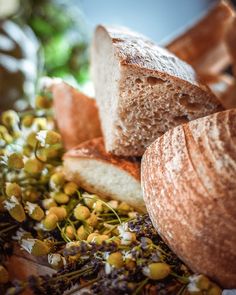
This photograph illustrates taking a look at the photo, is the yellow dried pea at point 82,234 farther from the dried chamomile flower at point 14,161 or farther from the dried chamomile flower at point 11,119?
the dried chamomile flower at point 11,119

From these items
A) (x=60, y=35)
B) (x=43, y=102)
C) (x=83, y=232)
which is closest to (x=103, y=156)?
(x=83, y=232)

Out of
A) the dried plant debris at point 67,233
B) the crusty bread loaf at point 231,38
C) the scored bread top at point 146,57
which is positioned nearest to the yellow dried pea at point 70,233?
the dried plant debris at point 67,233

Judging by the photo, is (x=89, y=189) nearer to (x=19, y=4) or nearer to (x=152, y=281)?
(x=152, y=281)

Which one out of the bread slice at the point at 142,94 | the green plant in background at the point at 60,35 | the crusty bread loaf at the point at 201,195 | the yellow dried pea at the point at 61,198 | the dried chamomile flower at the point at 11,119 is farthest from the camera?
the green plant in background at the point at 60,35

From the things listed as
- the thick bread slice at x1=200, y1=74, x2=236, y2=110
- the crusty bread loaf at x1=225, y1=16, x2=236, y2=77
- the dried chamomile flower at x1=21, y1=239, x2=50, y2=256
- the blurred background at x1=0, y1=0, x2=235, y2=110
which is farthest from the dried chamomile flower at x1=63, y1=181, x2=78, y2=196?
the crusty bread loaf at x1=225, y1=16, x2=236, y2=77

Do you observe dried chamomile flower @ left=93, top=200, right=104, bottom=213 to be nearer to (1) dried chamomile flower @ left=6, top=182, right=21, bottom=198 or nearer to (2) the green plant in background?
(1) dried chamomile flower @ left=6, top=182, right=21, bottom=198
